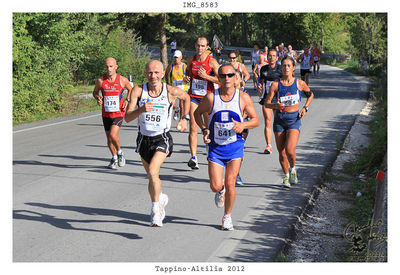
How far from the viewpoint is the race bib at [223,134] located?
6527 mm

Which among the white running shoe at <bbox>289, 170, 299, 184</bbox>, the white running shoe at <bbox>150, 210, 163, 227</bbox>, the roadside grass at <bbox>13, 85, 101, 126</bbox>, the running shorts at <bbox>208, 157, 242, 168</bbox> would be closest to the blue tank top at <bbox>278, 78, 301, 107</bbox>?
the white running shoe at <bbox>289, 170, 299, 184</bbox>

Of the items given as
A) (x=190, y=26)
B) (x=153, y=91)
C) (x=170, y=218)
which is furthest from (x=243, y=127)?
(x=190, y=26)

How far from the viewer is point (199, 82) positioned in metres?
9.99

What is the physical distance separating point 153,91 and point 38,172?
402 cm

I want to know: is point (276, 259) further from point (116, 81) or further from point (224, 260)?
point (116, 81)

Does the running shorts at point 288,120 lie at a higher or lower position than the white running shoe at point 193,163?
higher

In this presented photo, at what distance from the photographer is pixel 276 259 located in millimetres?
5824

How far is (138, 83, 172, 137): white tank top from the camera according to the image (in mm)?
6852

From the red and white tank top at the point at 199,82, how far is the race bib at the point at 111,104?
134 cm

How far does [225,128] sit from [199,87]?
3.61 m

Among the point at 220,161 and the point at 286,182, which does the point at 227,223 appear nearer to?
the point at 220,161

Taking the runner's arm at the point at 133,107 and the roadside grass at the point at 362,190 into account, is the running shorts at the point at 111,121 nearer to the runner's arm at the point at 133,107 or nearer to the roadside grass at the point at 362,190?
the runner's arm at the point at 133,107

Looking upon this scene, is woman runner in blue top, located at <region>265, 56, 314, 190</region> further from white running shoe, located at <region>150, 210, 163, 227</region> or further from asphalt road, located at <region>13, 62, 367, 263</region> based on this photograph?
white running shoe, located at <region>150, 210, 163, 227</region>

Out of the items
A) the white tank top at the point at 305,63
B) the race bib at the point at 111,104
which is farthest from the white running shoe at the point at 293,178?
the white tank top at the point at 305,63
